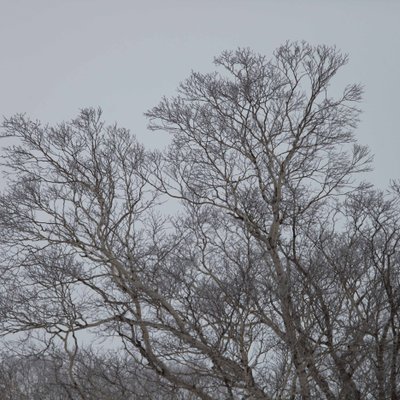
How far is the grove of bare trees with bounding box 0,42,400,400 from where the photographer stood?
777 cm

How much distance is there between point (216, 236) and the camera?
31.4ft

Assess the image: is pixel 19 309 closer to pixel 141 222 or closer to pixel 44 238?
pixel 44 238

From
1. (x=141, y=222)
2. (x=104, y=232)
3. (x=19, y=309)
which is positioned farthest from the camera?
(x=141, y=222)

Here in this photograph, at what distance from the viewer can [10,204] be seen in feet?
27.8

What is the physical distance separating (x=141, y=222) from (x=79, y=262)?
168 centimetres

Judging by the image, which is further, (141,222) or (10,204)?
(141,222)

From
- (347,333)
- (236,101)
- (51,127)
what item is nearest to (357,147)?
(236,101)

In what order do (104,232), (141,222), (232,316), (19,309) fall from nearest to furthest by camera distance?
(232,316)
(19,309)
(104,232)
(141,222)

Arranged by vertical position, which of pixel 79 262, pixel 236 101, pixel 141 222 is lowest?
pixel 79 262

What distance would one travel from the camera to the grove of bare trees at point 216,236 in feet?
25.5

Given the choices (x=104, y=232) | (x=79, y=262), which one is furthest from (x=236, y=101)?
(x=79, y=262)

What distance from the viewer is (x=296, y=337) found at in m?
7.29

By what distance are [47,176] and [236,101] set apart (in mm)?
3100

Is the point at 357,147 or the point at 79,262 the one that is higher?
the point at 357,147
